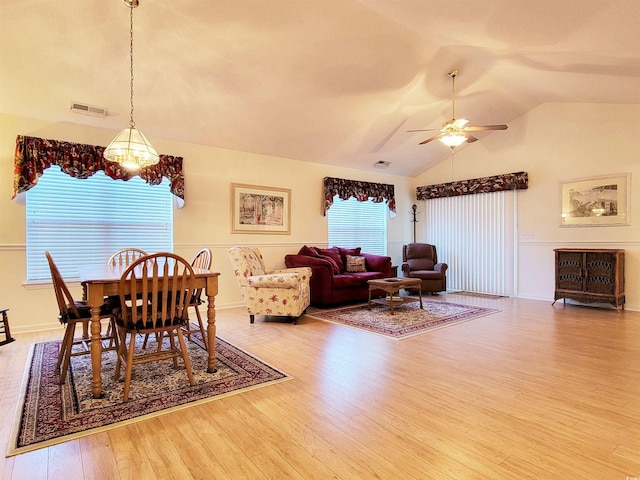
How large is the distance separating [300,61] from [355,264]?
3367 mm

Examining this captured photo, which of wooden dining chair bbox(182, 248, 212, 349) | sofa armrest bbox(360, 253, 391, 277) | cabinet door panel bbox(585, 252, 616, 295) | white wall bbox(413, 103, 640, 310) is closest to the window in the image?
sofa armrest bbox(360, 253, 391, 277)

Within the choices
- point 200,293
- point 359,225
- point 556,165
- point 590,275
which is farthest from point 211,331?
point 556,165

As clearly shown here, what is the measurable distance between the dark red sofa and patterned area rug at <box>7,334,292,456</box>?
2.18 meters

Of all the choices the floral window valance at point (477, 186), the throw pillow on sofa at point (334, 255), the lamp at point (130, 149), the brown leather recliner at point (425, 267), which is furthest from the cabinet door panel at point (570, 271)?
the lamp at point (130, 149)

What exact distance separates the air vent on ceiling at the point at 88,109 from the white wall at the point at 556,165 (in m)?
6.01

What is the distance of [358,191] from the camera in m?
6.78

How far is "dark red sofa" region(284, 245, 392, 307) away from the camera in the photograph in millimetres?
5242

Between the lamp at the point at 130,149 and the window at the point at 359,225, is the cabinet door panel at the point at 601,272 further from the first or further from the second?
the lamp at the point at 130,149

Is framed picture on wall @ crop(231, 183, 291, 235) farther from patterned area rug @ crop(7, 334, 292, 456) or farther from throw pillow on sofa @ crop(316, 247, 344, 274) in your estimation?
patterned area rug @ crop(7, 334, 292, 456)

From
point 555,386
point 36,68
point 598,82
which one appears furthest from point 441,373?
point 36,68

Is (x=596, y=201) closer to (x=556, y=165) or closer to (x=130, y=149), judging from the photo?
(x=556, y=165)

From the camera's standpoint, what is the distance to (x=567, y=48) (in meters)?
3.55

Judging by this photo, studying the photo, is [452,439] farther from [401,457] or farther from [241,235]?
[241,235]

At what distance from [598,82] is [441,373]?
418 centimetres
